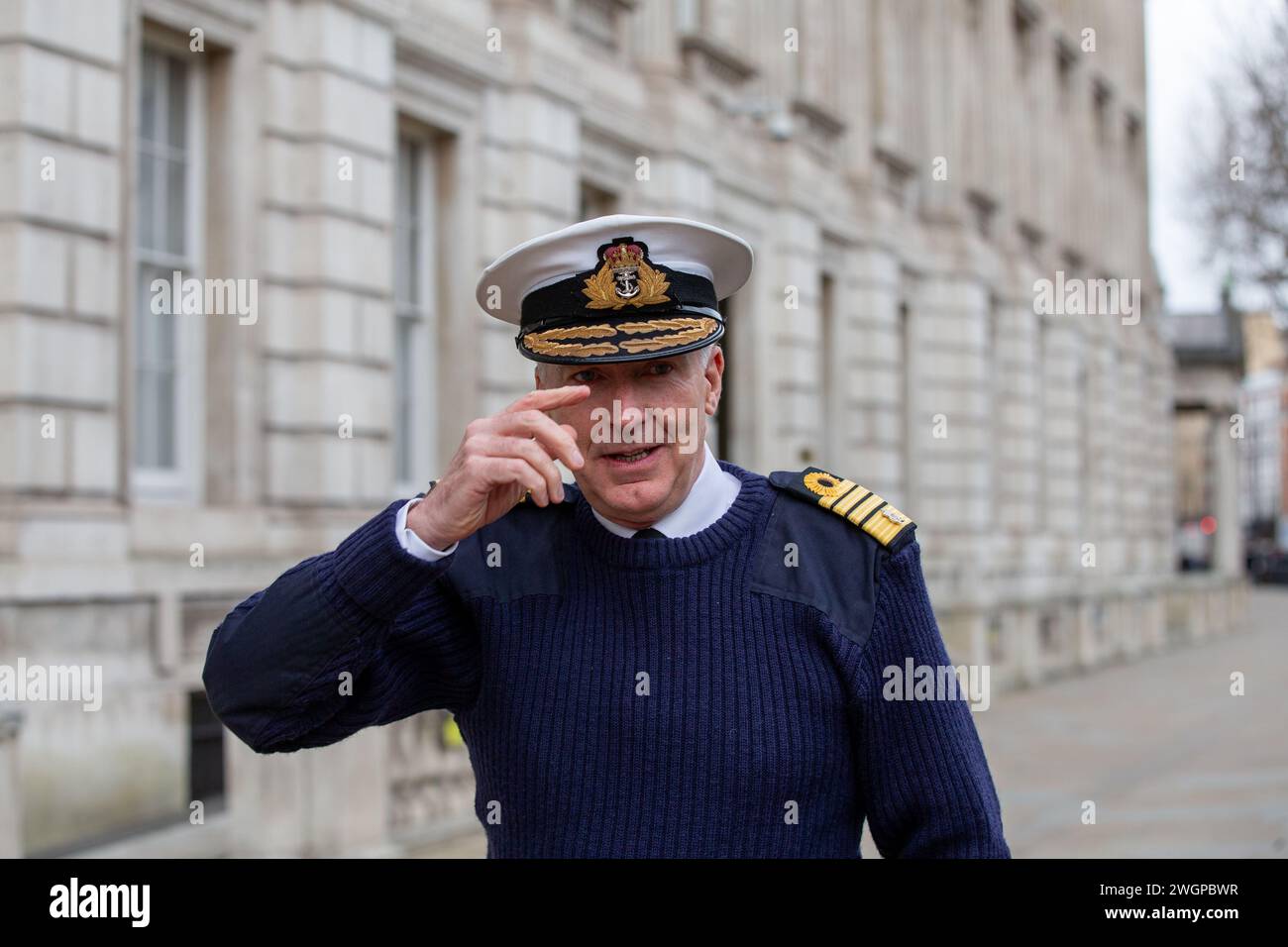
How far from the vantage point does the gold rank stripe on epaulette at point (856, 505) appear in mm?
2678

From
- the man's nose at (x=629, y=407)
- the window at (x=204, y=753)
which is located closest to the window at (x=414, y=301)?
the window at (x=204, y=753)

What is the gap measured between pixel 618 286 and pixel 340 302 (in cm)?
741

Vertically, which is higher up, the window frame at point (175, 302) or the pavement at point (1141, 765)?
the window frame at point (175, 302)

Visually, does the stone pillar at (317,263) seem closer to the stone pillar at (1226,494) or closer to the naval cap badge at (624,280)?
the naval cap badge at (624,280)

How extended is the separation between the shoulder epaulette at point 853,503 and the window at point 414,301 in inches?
339

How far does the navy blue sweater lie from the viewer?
8.13 feet

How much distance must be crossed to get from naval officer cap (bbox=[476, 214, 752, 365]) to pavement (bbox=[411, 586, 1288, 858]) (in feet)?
18.9

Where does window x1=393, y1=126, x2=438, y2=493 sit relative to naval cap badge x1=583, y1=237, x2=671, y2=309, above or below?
above

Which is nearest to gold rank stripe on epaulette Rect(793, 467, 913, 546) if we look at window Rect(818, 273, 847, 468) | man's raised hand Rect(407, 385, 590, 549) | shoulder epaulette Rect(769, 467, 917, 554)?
shoulder epaulette Rect(769, 467, 917, 554)

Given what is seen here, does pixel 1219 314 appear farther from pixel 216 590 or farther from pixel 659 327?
pixel 659 327

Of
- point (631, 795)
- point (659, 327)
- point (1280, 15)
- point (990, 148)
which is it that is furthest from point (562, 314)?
point (990, 148)

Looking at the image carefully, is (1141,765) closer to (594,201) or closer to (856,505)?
(594,201)

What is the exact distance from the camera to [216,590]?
28.7 ft

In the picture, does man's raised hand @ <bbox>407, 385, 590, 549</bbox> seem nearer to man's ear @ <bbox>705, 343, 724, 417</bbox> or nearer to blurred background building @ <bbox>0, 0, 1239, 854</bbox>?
man's ear @ <bbox>705, 343, 724, 417</bbox>
